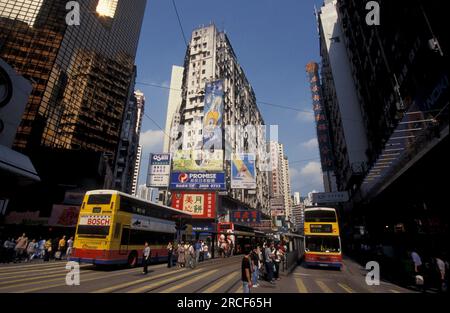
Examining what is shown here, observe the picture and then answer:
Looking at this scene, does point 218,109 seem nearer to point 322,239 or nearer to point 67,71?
point 67,71

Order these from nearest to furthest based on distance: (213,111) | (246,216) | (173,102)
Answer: (246,216) → (213,111) → (173,102)

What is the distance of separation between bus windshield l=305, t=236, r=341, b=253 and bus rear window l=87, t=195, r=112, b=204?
14.2 metres

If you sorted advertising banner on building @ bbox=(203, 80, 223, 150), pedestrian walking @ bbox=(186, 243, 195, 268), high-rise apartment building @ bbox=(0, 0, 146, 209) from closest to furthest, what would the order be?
1. pedestrian walking @ bbox=(186, 243, 195, 268)
2. high-rise apartment building @ bbox=(0, 0, 146, 209)
3. advertising banner on building @ bbox=(203, 80, 223, 150)

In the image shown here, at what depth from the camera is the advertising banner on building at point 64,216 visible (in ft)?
94.0

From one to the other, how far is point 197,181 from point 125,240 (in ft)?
94.5

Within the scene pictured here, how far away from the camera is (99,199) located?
1425 centimetres

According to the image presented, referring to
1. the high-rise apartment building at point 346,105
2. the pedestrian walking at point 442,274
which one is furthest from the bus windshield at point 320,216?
the high-rise apartment building at point 346,105

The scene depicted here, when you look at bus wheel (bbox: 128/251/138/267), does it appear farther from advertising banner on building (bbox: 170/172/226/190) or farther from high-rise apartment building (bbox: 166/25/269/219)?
high-rise apartment building (bbox: 166/25/269/219)

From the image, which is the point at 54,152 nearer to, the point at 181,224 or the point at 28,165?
the point at 28,165

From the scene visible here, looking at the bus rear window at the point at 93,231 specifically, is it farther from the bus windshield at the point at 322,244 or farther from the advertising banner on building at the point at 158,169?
the advertising banner on building at the point at 158,169

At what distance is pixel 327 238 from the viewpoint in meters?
17.7

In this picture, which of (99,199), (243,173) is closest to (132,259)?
(99,199)

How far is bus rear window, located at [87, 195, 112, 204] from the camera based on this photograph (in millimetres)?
14039

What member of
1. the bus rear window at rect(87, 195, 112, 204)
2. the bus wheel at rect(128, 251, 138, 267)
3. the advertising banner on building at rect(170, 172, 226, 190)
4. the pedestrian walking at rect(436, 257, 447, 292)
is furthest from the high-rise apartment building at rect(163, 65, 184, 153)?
the pedestrian walking at rect(436, 257, 447, 292)
